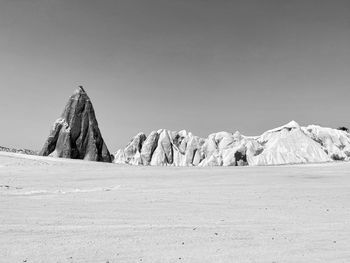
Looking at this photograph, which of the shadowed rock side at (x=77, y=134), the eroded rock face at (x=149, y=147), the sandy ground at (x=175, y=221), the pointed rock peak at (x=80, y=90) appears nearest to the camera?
the sandy ground at (x=175, y=221)

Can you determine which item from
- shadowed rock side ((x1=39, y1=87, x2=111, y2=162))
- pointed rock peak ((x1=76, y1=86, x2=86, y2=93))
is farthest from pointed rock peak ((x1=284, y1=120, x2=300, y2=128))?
pointed rock peak ((x1=76, y1=86, x2=86, y2=93))

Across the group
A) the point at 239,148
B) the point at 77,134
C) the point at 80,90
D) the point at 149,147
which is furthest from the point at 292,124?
the point at 77,134

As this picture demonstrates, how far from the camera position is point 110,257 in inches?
305

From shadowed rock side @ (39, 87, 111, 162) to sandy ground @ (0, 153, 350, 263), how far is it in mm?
35542

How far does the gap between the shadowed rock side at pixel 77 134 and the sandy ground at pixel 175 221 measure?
→ 1399 inches

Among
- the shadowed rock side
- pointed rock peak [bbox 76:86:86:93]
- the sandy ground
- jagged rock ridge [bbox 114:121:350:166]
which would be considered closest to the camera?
the sandy ground

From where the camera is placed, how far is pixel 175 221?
11.2 meters

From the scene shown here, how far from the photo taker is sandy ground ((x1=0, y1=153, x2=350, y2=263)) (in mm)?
8050

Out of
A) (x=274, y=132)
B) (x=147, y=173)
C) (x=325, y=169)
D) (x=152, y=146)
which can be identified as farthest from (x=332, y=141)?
(x=147, y=173)

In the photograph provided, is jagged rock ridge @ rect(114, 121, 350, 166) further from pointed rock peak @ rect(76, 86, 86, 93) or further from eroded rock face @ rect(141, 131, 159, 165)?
pointed rock peak @ rect(76, 86, 86, 93)

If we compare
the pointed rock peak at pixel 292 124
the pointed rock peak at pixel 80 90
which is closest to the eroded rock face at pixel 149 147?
the pointed rock peak at pixel 292 124

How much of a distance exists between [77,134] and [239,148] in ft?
273

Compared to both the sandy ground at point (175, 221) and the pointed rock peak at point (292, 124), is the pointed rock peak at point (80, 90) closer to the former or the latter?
the sandy ground at point (175, 221)

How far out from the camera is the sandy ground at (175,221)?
26.4 ft
